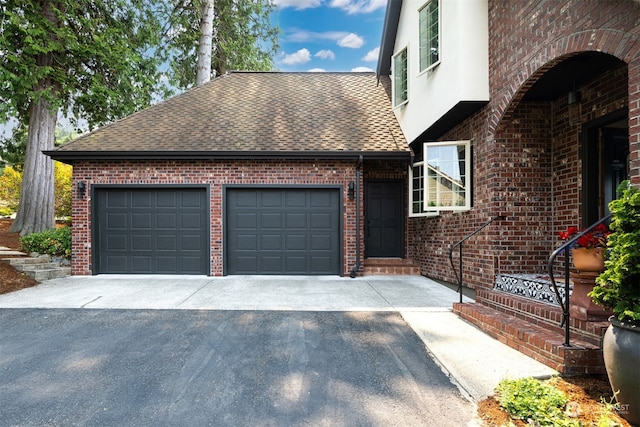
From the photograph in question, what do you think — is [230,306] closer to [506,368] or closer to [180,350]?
[180,350]

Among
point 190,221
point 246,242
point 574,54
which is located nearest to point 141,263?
point 190,221

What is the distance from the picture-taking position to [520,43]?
4.33 m

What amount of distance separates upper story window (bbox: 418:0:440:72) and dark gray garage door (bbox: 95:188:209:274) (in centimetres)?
537

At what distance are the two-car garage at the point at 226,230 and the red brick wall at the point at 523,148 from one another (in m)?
3.32

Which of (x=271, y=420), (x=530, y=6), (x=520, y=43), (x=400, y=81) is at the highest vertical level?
(x=400, y=81)

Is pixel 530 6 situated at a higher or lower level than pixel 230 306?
higher

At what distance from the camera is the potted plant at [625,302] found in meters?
2.13

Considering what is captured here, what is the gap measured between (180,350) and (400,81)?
714 cm

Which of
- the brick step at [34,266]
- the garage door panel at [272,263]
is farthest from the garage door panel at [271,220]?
the brick step at [34,266]

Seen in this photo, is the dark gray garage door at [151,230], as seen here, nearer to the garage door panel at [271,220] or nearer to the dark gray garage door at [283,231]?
the dark gray garage door at [283,231]

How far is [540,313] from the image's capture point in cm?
346

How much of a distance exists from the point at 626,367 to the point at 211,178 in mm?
7226

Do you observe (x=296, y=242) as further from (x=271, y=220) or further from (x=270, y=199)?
(x=270, y=199)

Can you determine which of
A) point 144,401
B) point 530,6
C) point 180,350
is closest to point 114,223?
point 180,350
